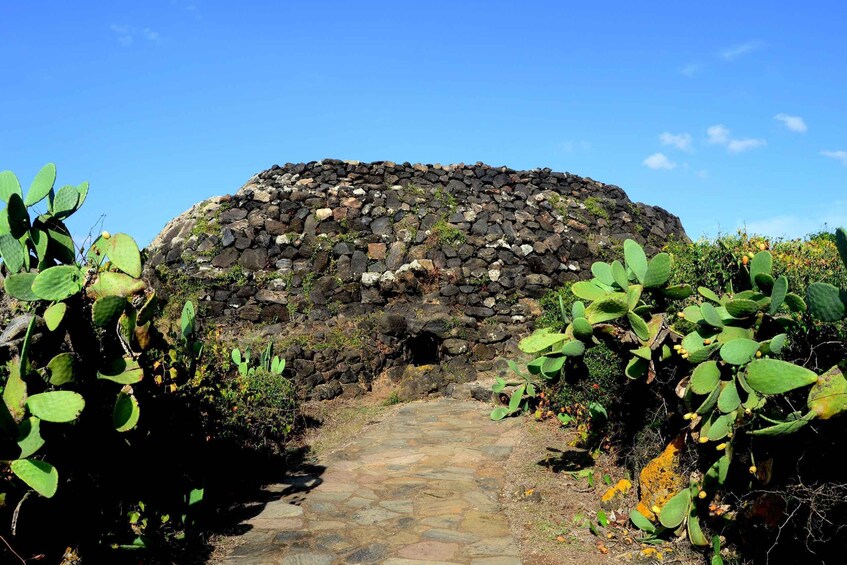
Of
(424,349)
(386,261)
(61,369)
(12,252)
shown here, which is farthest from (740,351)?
Answer: (386,261)

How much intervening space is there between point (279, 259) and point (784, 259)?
9385 mm

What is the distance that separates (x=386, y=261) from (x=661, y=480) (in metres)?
9.02

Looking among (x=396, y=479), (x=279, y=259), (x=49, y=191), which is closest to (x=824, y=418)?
(x=396, y=479)

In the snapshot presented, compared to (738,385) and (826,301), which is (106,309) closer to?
(738,385)

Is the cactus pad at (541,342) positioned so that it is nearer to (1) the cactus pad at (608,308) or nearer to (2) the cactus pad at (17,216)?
(1) the cactus pad at (608,308)

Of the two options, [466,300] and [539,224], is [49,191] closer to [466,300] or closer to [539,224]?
[466,300]

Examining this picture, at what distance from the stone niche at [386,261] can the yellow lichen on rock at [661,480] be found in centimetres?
581

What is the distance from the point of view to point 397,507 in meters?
5.92

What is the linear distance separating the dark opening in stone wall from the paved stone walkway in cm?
332

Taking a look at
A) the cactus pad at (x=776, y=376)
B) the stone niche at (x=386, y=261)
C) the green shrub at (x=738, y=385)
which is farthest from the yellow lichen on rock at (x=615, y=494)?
the stone niche at (x=386, y=261)

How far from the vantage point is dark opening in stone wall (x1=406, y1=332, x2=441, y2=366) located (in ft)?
39.0

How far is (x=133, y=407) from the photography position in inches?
163

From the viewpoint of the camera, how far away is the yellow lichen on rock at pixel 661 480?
16.1 ft

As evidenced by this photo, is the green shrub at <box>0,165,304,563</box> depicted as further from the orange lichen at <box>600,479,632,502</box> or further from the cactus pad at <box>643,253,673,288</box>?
the cactus pad at <box>643,253,673,288</box>
